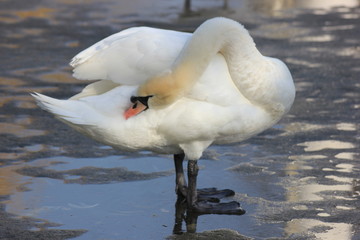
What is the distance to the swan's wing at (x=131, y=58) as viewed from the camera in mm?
5578

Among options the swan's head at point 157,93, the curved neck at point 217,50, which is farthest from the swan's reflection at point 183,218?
the curved neck at point 217,50

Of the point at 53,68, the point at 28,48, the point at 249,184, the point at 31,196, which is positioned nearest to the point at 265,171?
the point at 249,184

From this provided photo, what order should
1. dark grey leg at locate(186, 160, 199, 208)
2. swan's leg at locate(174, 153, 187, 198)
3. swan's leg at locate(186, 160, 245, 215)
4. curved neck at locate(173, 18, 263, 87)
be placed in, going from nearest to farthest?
1. curved neck at locate(173, 18, 263, 87)
2. swan's leg at locate(186, 160, 245, 215)
3. dark grey leg at locate(186, 160, 199, 208)
4. swan's leg at locate(174, 153, 187, 198)

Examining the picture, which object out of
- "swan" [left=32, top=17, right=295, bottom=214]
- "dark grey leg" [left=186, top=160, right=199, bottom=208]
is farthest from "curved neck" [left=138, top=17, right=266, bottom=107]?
"dark grey leg" [left=186, top=160, right=199, bottom=208]

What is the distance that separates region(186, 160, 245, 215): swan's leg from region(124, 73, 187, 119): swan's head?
0.64m

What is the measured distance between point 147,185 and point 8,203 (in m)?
1.09

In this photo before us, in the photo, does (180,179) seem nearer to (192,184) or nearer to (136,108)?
(192,184)

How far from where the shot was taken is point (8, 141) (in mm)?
7320

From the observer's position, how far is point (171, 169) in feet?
22.1

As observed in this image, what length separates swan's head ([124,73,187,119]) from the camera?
5492 mm

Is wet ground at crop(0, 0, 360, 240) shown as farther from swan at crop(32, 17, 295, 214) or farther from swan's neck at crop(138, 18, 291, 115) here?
swan's neck at crop(138, 18, 291, 115)

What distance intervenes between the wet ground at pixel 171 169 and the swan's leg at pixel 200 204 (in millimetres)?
87

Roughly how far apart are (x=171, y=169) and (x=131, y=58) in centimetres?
143

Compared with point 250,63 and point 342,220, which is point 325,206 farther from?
point 250,63
